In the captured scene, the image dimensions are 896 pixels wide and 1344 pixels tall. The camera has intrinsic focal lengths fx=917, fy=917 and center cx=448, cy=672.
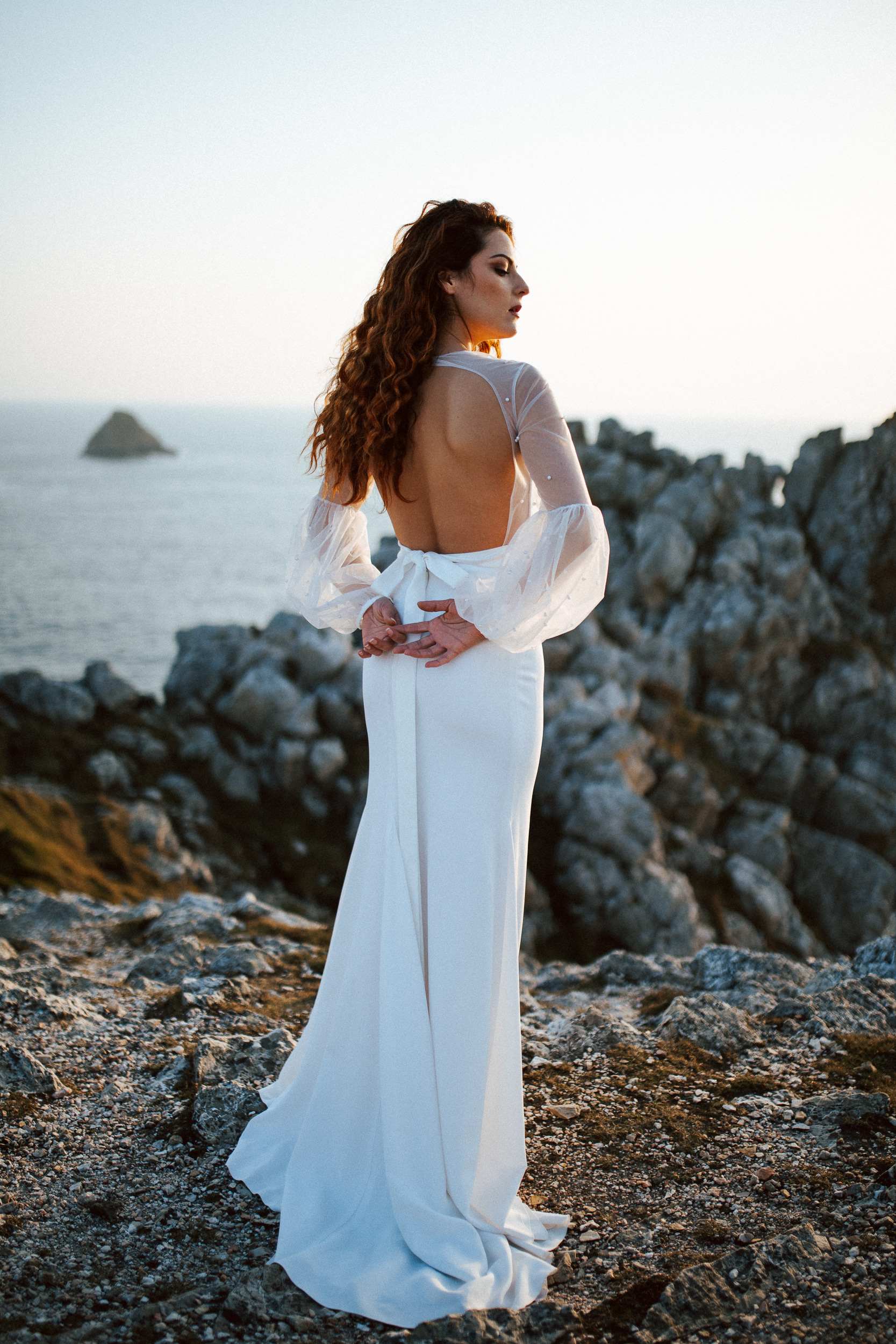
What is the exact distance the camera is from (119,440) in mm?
190500

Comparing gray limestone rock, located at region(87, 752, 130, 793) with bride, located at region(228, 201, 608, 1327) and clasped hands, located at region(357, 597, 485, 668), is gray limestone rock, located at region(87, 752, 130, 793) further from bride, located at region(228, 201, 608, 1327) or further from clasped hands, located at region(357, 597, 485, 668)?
clasped hands, located at region(357, 597, 485, 668)

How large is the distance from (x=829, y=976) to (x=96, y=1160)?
4.79 metres

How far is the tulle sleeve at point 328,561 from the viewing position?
4.20 metres

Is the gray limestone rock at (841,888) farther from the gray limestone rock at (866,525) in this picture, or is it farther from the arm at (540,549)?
the arm at (540,549)

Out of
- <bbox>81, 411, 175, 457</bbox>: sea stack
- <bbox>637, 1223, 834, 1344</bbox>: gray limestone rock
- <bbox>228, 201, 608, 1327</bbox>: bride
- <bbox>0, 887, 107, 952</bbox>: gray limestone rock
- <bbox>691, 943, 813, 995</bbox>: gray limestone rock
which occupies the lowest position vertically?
<bbox>0, 887, 107, 952</bbox>: gray limestone rock

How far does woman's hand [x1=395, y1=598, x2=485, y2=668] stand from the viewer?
10.9 feet

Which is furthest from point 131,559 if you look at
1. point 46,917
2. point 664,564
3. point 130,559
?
point 46,917

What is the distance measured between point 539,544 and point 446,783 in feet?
3.11

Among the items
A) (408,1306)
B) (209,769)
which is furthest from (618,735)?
(408,1306)

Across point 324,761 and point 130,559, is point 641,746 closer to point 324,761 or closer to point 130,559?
point 324,761

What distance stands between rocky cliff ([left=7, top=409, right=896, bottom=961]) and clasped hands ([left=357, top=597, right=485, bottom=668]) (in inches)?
499

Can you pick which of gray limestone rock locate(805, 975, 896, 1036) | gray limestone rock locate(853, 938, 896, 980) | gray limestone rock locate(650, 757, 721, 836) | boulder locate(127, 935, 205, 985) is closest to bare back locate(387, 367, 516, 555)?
gray limestone rock locate(805, 975, 896, 1036)

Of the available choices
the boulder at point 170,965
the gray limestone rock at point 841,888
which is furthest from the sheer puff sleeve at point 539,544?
the gray limestone rock at point 841,888

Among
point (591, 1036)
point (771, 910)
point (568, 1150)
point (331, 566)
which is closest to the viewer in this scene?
point (568, 1150)
